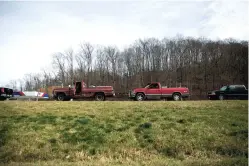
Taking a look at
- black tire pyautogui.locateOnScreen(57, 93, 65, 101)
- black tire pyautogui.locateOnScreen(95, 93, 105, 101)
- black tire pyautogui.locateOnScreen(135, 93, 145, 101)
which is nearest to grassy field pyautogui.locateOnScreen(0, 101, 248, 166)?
black tire pyautogui.locateOnScreen(135, 93, 145, 101)

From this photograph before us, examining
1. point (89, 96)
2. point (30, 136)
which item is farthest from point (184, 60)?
point (30, 136)

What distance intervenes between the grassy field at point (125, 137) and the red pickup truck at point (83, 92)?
10079 millimetres

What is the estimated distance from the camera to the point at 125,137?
9.64m

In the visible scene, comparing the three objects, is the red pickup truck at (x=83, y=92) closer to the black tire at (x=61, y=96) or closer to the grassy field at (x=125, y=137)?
the black tire at (x=61, y=96)

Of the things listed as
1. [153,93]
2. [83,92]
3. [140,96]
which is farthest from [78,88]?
[153,93]

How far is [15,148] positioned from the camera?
28.9 feet

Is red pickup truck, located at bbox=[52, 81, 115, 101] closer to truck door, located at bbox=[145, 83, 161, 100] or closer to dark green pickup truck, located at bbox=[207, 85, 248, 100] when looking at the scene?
truck door, located at bbox=[145, 83, 161, 100]

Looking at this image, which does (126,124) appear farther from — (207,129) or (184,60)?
(184,60)

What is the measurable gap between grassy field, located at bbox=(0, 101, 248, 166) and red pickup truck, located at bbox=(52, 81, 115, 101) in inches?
397

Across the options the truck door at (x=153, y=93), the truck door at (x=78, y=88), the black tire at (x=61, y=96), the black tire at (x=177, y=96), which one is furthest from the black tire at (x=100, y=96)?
the black tire at (x=177, y=96)

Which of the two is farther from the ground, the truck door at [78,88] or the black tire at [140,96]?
the truck door at [78,88]

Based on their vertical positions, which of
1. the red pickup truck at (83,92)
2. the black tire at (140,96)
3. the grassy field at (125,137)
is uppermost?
the red pickup truck at (83,92)

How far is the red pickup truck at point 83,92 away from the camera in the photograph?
23281 mm

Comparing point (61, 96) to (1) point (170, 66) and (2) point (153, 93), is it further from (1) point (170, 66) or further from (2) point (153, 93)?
(1) point (170, 66)
